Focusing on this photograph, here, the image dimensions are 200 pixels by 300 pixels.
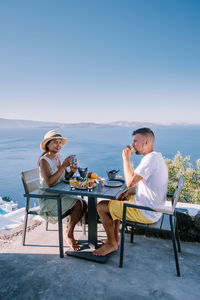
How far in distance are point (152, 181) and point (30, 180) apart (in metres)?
1.50

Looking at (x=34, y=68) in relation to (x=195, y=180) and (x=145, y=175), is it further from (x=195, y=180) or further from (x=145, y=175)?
(x=145, y=175)

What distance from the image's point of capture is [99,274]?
2086mm

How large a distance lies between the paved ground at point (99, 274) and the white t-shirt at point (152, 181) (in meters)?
0.55

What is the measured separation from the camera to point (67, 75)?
10638 centimetres

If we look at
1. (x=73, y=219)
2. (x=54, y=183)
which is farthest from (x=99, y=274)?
(x=54, y=183)

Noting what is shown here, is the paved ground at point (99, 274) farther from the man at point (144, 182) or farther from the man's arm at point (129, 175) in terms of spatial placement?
the man's arm at point (129, 175)

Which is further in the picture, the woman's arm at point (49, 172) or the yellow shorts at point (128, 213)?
the woman's arm at point (49, 172)

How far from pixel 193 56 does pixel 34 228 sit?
146 ft

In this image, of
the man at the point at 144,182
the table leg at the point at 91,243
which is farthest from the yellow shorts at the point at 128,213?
the table leg at the point at 91,243

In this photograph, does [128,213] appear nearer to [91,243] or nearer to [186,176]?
[91,243]

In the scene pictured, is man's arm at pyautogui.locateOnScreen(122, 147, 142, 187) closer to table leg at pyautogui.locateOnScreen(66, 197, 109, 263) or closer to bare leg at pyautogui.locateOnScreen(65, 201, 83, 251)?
table leg at pyautogui.locateOnScreen(66, 197, 109, 263)

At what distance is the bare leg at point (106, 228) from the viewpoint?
2312 mm

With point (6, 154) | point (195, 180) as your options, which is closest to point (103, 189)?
point (195, 180)

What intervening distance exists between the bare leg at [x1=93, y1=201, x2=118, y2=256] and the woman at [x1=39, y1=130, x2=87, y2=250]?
0.31m
